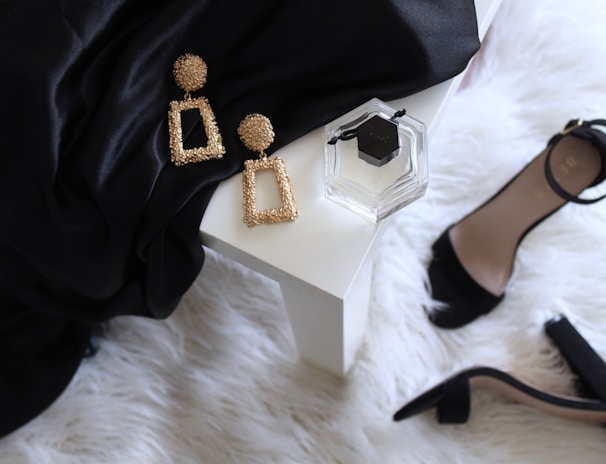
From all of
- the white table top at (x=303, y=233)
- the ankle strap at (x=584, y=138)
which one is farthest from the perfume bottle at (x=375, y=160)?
the ankle strap at (x=584, y=138)

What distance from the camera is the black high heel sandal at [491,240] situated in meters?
0.73

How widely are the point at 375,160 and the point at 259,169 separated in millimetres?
111

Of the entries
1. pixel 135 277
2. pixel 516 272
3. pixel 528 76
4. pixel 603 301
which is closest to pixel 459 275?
pixel 516 272

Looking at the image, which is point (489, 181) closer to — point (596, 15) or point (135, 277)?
point (596, 15)

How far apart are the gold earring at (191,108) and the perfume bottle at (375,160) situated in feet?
0.36

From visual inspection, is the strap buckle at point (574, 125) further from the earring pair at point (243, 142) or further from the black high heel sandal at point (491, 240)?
the earring pair at point (243, 142)

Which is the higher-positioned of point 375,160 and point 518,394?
point 375,160

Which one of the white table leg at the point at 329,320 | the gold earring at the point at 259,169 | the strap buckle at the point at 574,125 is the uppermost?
the gold earring at the point at 259,169

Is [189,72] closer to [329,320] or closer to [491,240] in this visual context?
[329,320]

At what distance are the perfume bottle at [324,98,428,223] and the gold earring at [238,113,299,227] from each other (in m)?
0.04

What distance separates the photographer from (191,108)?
0.52 meters

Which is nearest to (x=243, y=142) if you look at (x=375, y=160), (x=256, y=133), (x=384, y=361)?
(x=256, y=133)

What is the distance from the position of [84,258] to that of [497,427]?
56cm

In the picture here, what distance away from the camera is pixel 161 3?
0.52 meters
